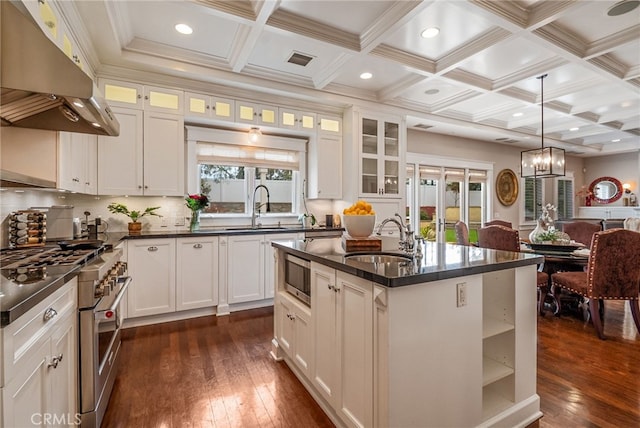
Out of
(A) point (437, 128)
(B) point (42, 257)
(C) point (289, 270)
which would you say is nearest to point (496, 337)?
(C) point (289, 270)

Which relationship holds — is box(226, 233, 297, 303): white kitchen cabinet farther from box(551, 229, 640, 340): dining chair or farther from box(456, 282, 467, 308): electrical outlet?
box(551, 229, 640, 340): dining chair

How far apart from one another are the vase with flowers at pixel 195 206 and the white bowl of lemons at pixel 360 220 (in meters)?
2.21

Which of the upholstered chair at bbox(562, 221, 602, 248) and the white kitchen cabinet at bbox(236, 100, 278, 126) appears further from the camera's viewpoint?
Answer: the upholstered chair at bbox(562, 221, 602, 248)

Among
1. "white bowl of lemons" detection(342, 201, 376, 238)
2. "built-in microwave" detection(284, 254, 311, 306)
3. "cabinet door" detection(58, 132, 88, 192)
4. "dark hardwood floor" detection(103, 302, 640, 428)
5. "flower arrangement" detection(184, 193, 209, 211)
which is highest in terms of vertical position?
"cabinet door" detection(58, 132, 88, 192)

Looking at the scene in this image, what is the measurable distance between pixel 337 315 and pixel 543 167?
3.90m

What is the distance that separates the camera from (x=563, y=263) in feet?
12.1

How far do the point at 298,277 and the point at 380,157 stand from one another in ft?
9.92

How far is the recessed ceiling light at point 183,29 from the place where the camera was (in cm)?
287

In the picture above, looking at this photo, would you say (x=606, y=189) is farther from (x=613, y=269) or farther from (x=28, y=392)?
A: (x=28, y=392)

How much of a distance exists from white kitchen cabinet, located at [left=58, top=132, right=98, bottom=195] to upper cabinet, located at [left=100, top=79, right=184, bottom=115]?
1.62 ft

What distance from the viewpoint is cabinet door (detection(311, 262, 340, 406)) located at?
1724 millimetres

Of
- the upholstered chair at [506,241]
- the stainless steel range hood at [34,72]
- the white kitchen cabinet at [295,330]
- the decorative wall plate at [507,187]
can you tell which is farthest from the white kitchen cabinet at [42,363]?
the decorative wall plate at [507,187]

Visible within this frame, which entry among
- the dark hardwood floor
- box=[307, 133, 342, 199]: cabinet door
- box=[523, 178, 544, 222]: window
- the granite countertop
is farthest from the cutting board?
box=[523, 178, 544, 222]: window

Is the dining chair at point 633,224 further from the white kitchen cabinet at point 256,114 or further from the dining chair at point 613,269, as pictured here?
the white kitchen cabinet at point 256,114
